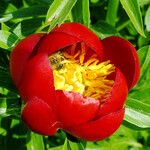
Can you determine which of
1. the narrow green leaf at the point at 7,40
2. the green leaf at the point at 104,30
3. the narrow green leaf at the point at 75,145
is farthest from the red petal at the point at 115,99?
the green leaf at the point at 104,30

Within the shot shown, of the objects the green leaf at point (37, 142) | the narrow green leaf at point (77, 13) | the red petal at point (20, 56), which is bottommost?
the green leaf at point (37, 142)

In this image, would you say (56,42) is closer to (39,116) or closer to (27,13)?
(39,116)

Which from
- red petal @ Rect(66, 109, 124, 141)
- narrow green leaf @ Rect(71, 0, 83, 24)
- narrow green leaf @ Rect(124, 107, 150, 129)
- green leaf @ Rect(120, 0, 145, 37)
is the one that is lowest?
narrow green leaf @ Rect(124, 107, 150, 129)

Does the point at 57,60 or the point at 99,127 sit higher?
the point at 57,60

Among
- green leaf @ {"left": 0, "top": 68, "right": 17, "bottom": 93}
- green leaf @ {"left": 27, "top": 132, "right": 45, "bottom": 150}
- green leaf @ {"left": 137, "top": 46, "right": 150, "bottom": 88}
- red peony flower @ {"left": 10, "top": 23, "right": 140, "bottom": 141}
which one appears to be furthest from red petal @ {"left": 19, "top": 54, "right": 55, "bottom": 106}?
green leaf @ {"left": 137, "top": 46, "right": 150, "bottom": 88}

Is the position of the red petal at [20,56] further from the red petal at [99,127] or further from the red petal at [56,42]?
the red petal at [99,127]

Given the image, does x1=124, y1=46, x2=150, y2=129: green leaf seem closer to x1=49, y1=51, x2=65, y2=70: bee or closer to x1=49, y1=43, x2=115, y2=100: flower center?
x1=49, y1=43, x2=115, y2=100: flower center

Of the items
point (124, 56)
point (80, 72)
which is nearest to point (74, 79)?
point (80, 72)

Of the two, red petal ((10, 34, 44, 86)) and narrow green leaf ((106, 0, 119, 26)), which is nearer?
red petal ((10, 34, 44, 86))
